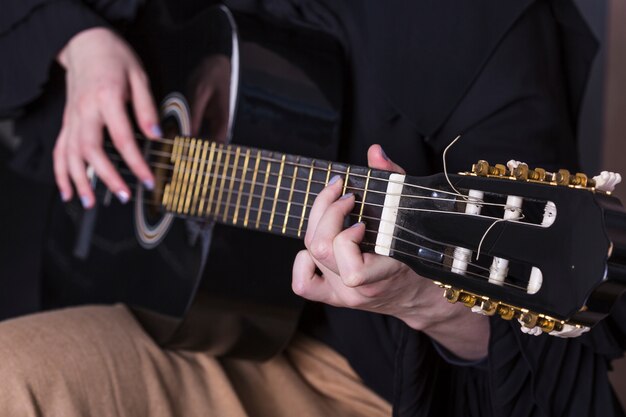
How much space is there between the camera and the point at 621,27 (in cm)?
162

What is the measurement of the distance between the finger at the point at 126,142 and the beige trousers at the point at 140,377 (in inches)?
7.9

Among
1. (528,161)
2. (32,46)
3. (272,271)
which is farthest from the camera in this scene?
(32,46)

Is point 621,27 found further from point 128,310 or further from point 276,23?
point 128,310

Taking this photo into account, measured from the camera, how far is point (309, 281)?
0.82 meters

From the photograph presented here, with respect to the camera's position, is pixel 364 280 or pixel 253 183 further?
pixel 253 183

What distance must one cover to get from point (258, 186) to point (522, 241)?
37cm

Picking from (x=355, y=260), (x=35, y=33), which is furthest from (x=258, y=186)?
(x=35, y=33)

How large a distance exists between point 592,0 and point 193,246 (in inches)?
42.4

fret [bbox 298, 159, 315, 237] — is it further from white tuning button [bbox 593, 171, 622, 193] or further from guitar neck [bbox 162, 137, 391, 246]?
white tuning button [bbox 593, 171, 622, 193]

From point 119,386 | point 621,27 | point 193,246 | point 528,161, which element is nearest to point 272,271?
point 193,246

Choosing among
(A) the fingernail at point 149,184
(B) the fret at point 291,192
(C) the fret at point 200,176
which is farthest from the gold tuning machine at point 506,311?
(A) the fingernail at point 149,184

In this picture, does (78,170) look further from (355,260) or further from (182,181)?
(355,260)

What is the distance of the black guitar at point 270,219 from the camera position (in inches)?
23.6

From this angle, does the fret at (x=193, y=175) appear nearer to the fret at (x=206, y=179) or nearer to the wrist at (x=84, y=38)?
the fret at (x=206, y=179)
